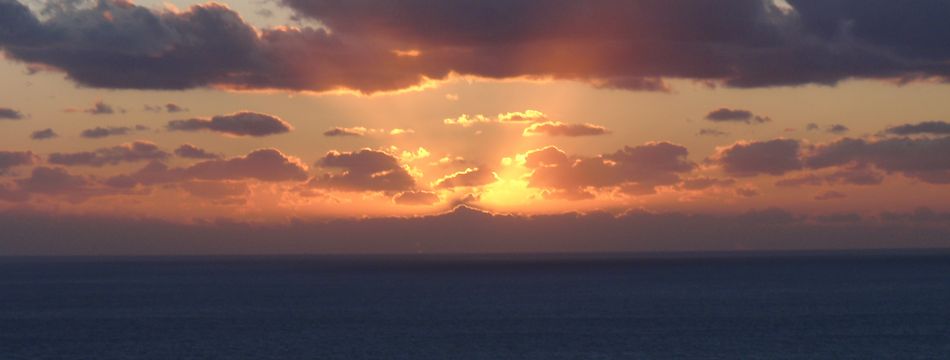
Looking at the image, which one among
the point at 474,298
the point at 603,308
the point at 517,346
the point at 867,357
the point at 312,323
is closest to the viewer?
the point at 867,357

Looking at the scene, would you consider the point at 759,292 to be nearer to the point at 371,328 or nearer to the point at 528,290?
the point at 528,290

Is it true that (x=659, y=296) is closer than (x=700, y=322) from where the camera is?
No

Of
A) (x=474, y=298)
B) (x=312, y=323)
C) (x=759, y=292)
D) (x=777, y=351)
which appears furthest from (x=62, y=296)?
(x=777, y=351)

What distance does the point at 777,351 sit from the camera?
86500mm

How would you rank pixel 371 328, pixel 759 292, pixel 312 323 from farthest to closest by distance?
1. pixel 759 292
2. pixel 312 323
3. pixel 371 328

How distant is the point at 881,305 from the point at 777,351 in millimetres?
55925

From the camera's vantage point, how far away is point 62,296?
587ft

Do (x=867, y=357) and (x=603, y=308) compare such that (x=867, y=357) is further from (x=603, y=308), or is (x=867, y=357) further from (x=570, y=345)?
(x=603, y=308)

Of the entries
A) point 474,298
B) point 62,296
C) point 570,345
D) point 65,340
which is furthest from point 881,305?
point 62,296

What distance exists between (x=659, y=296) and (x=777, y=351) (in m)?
71.7

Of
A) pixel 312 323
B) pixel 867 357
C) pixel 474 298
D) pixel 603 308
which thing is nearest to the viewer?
pixel 867 357

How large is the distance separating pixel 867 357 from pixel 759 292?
88266 mm

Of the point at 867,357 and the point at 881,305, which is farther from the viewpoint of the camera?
the point at 881,305

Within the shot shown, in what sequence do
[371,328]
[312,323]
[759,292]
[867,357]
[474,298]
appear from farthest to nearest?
[759,292], [474,298], [312,323], [371,328], [867,357]
